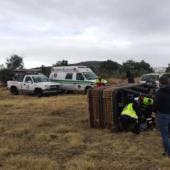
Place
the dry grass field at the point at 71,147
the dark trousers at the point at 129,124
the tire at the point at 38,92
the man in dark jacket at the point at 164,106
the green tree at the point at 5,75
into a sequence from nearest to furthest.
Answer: the dry grass field at the point at 71,147
the man in dark jacket at the point at 164,106
the dark trousers at the point at 129,124
the tire at the point at 38,92
the green tree at the point at 5,75

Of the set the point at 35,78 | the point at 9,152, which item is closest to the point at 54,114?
the point at 9,152

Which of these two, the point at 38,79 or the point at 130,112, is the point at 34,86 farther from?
the point at 130,112

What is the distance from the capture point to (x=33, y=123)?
16.3 m

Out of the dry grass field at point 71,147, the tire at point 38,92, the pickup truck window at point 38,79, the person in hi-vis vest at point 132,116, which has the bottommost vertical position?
the dry grass field at point 71,147

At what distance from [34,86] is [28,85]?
0.65 meters

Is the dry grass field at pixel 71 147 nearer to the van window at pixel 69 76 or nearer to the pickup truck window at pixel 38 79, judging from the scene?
the pickup truck window at pixel 38 79

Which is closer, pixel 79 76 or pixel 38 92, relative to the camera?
pixel 38 92

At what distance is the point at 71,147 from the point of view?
11664 millimetres

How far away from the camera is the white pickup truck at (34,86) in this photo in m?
32.8

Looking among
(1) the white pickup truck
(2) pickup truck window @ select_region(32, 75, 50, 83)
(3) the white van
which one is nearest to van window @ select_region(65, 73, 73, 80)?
(3) the white van

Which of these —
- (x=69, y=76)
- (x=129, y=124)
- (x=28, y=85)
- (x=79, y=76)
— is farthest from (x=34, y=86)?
(x=129, y=124)

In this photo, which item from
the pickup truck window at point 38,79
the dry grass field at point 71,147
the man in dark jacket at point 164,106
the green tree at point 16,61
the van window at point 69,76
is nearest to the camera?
the dry grass field at point 71,147

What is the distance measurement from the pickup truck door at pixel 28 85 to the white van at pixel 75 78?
2385 mm

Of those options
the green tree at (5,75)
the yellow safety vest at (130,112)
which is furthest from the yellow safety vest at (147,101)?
the green tree at (5,75)
